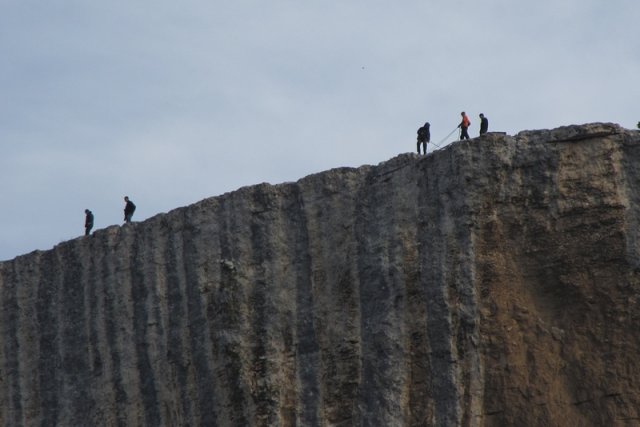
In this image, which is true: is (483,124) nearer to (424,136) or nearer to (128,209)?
(424,136)

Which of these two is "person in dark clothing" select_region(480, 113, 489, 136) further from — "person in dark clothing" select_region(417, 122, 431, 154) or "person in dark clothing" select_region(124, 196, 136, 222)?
"person in dark clothing" select_region(124, 196, 136, 222)

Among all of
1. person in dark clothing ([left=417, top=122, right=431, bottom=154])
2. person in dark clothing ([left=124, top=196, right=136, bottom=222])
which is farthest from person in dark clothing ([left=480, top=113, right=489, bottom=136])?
person in dark clothing ([left=124, top=196, right=136, bottom=222])

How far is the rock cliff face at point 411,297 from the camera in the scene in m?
25.9

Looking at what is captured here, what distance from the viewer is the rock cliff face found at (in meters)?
25.9

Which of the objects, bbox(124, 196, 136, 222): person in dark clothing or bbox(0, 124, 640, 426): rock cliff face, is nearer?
bbox(0, 124, 640, 426): rock cliff face

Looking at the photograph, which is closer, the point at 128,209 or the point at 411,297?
the point at 411,297

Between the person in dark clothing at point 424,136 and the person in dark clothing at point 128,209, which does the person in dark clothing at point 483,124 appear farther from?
the person in dark clothing at point 128,209

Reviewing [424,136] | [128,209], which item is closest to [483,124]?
[424,136]

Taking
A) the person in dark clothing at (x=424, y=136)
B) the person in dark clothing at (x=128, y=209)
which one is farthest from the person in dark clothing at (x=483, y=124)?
the person in dark clothing at (x=128, y=209)

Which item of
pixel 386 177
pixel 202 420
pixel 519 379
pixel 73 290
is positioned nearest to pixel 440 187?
pixel 386 177

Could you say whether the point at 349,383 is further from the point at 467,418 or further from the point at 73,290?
the point at 73,290

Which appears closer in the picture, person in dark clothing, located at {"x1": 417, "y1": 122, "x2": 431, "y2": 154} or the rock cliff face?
the rock cliff face

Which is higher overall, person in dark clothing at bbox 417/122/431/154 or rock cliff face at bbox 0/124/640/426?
person in dark clothing at bbox 417/122/431/154

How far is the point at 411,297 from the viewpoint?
26.4m
